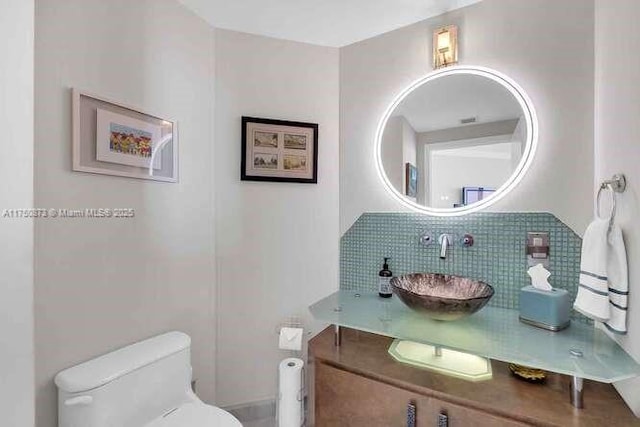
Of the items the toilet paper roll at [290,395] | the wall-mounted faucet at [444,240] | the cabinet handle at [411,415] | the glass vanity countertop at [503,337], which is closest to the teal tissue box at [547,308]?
the glass vanity countertop at [503,337]

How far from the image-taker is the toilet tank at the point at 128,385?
1.06 metres

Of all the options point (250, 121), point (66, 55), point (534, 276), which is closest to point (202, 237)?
point (250, 121)

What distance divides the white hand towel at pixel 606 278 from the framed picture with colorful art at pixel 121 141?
175cm

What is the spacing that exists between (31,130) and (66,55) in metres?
0.38

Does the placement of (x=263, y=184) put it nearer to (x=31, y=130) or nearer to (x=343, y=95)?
(x=343, y=95)

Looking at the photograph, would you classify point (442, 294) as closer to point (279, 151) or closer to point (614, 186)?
point (614, 186)

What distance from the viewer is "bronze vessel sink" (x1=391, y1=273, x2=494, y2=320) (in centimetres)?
120

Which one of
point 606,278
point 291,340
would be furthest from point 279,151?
point 606,278

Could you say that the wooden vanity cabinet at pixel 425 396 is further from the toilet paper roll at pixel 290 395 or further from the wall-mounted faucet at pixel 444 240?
the wall-mounted faucet at pixel 444 240

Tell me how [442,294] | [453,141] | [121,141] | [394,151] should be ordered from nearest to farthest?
[121,141] → [442,294] → [453,141] → [394,151]

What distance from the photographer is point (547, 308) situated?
1.23 metres

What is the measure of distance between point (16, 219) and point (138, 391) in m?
0.76

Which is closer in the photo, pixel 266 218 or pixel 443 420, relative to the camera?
pixel 443 420

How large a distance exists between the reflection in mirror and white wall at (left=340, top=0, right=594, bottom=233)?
87 millimetres
